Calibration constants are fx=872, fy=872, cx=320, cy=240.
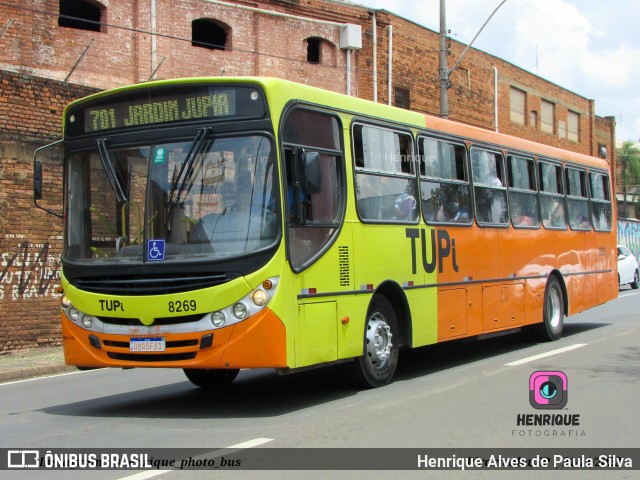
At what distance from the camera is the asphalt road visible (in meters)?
7.02

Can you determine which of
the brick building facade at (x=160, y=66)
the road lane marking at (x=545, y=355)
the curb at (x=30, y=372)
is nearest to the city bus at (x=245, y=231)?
the road lane marking at (x=545, y=355)

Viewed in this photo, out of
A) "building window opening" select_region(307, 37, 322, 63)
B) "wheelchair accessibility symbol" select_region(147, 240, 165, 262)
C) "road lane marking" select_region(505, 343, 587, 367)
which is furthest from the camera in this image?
"building window opening" select_region(307, 37, 322, 63)

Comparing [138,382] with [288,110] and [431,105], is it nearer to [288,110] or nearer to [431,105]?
[288,110]

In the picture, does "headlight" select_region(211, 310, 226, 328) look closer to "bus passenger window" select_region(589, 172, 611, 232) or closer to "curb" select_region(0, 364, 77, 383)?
"curb" select_region(0, 364, 77, 383)

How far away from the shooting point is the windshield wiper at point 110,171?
866 cm

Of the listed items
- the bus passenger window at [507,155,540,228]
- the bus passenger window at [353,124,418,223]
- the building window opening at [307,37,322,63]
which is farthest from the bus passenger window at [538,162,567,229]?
the building window opening at [307,37,322,63]

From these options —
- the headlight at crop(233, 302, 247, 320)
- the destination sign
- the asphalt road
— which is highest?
the destination sign

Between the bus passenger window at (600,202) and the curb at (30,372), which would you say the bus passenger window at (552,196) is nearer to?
the bus passenger window at (600,202)

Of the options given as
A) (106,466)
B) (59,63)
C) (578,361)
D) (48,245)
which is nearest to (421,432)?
(106,466)

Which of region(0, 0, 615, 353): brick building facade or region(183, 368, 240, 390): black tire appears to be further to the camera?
region(0, 0, 615, 353): brick building facade

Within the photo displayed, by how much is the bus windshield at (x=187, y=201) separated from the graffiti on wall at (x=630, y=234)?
37.4 meters

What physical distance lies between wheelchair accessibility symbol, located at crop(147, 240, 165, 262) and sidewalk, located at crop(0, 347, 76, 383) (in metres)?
5.73

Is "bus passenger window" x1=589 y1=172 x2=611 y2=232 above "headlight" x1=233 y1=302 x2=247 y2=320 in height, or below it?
above

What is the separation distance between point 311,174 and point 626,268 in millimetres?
25283
